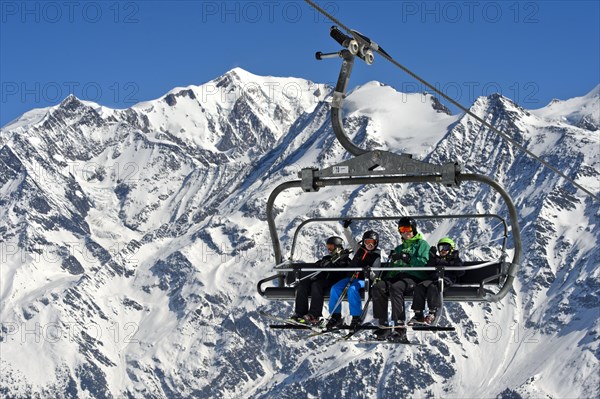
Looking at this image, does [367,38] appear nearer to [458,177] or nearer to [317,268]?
[458,177]

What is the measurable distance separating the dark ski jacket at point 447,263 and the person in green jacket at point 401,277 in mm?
216

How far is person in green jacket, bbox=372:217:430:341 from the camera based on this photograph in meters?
26.2

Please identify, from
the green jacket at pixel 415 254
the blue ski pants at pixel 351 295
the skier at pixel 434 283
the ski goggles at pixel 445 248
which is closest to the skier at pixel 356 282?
the blue ski pants at pixel 351 295

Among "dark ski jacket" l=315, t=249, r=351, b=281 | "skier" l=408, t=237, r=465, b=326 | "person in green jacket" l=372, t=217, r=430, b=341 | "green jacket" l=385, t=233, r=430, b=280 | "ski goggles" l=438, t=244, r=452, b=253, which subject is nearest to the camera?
"skier" l=408, t=237, r=465, b=326

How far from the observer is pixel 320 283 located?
27.5 meters

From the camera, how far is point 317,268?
27344 mm

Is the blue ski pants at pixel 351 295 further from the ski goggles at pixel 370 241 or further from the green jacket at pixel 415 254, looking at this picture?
the ski goggles at pixel 370 241

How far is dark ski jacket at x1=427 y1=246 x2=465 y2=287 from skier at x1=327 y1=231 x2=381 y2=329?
3.68ft

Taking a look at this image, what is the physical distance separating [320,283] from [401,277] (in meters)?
1.86

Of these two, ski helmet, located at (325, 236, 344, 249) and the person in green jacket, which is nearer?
the person in green jacket

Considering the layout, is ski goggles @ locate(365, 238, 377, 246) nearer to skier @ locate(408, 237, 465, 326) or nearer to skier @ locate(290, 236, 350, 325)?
skier @ locate(290, 236, 350, 325)

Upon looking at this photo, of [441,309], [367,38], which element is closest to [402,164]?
[367,38]

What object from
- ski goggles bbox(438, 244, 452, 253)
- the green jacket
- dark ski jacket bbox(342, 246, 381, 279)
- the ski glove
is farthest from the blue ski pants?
ski goggles bbox(438, 244, 452, 253)

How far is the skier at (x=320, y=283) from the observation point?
2730 cm
